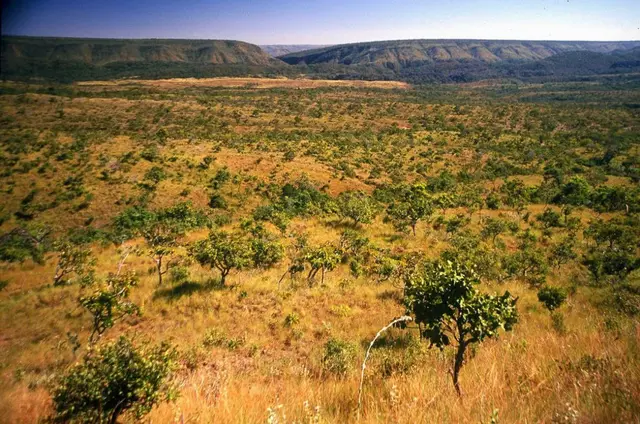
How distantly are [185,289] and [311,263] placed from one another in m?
5.45

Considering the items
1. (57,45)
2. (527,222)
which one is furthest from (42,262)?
(57,45)

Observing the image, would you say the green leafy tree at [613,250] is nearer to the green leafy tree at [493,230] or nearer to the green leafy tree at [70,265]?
the green leafy tree at [493,230]

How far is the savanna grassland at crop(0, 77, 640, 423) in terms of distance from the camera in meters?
4.01

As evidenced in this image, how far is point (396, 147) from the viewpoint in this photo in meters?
54.2

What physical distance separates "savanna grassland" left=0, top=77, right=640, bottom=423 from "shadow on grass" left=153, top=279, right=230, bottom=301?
101 mm

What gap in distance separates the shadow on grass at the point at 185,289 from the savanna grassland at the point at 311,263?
101mm

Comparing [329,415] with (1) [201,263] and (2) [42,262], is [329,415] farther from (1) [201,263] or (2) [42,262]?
(2) [42,262]

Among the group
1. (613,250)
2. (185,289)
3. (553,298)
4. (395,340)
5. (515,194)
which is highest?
(553,298)

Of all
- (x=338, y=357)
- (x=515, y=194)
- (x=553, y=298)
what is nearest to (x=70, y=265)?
(x=338, y=357)

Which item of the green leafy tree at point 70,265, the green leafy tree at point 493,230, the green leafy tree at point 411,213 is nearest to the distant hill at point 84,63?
the green leafy tree at point 70,265

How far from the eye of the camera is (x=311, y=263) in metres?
15.4

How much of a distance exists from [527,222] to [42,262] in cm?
3230

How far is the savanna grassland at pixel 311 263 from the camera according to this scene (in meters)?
4.01

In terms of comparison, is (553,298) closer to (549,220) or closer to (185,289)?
(185,289)
